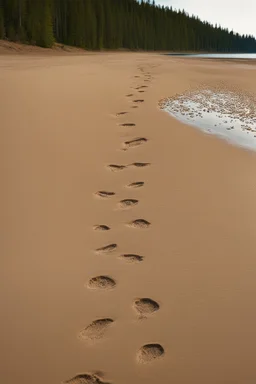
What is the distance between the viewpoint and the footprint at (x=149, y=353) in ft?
5.43

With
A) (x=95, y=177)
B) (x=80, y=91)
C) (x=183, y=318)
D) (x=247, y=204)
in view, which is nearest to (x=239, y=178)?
(x=247, y=204)

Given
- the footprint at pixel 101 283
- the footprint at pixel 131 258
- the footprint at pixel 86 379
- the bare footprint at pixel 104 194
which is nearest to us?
the footprint at pixel 86 379

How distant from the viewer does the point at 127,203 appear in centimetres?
314

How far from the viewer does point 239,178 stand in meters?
3.66

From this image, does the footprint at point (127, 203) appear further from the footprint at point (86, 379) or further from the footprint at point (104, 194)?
the footprint at point (86, 379)

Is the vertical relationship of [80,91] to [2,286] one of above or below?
above

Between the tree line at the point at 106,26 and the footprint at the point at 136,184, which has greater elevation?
the tree line at the point at 106,26

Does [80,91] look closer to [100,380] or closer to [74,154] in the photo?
[74,154]

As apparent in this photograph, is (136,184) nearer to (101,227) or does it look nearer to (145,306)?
(101,227)

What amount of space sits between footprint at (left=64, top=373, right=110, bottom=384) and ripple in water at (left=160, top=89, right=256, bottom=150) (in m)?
3.92

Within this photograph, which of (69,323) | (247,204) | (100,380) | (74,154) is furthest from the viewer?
(74,154)

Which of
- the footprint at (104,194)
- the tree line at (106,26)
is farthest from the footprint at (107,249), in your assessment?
the tree line at (106,26)

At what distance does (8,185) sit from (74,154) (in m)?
1.02

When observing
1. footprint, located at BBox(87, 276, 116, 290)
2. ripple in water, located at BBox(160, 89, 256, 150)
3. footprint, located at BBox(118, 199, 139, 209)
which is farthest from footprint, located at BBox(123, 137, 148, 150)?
footprint, located at BBox(87, 276, 116, 290)
